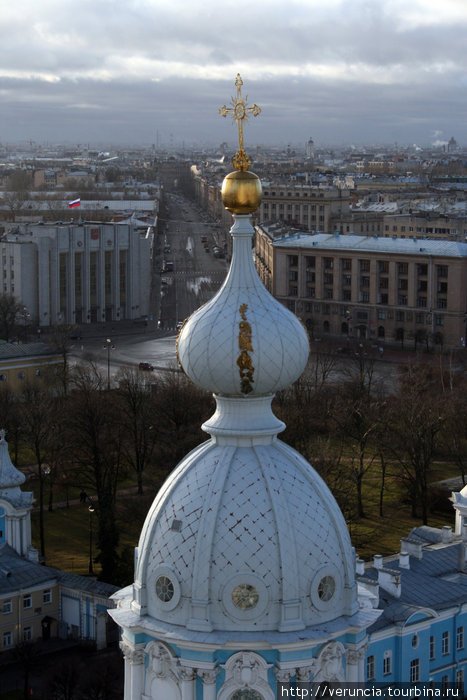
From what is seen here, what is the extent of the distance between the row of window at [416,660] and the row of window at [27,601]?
10.0 m

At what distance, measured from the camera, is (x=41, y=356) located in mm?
60438

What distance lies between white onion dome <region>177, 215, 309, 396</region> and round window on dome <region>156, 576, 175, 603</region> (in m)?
1.39

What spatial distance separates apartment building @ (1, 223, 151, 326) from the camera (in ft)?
273

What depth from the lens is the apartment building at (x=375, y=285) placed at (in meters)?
82.2

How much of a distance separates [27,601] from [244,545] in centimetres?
2654

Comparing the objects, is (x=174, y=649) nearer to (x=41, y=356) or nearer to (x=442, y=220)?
(x=41, y=356)

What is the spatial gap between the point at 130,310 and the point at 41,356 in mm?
29286

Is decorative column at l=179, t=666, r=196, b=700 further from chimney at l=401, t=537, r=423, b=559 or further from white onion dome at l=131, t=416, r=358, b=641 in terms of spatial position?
chimney at l=401, t=537, r=423, b=559

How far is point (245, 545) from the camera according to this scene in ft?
27.3

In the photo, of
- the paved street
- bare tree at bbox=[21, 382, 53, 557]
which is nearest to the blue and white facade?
A: bare tree at bbox=[21, 382, 53, 557]

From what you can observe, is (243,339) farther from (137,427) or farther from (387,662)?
(137,427)

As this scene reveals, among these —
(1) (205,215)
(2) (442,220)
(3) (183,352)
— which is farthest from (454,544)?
(1) (205,215)

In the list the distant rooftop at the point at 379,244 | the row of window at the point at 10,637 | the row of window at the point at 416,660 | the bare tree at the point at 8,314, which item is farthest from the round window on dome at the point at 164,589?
the distant rooftop at the point at 379,244

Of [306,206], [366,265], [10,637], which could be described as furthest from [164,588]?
[306,206]
